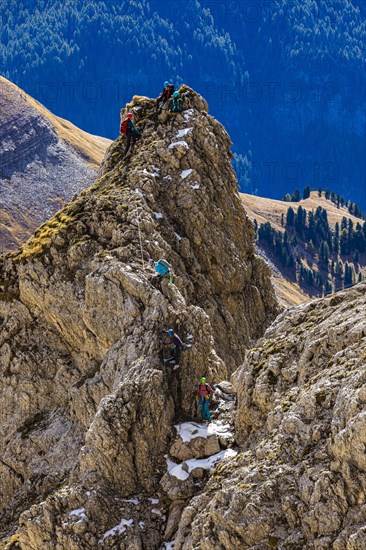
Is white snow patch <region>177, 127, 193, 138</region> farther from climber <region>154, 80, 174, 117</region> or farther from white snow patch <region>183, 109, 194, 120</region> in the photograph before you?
climber <region>154, 80, 174, 117</region>

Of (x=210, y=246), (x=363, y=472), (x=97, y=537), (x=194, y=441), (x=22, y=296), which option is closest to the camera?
(x=363, y=472)

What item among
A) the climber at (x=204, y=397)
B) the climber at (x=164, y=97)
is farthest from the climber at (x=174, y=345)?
the climber at (x=164, y=97)

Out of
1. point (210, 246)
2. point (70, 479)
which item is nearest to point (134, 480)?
point (70, 479)

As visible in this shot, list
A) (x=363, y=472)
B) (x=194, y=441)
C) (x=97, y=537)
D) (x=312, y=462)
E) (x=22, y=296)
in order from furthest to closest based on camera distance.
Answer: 1. (x=22, y=296)
2. (x=194, y=441)
3. (x=97, y=537)
4. (x=312, y=462)
5. (x=363, y=472)

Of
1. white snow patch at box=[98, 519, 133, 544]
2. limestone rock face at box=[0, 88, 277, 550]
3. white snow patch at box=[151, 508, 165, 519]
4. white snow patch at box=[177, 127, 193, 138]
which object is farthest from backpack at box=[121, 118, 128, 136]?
white snow patch at box=[98, 519, 133, 544]

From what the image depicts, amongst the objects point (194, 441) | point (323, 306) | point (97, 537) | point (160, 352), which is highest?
point (323, 306)

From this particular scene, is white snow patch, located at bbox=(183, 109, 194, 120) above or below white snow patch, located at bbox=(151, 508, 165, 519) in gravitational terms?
above

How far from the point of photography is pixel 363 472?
135 feet

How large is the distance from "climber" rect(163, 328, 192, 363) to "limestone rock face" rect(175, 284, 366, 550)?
5.06 meters

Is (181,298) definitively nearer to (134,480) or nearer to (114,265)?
(114,265)

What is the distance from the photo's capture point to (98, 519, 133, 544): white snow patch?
51562 millimetres

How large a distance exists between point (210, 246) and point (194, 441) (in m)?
22.4

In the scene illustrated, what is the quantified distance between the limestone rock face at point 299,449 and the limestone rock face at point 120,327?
16.5 ft

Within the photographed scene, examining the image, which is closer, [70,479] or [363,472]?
[363,472]
